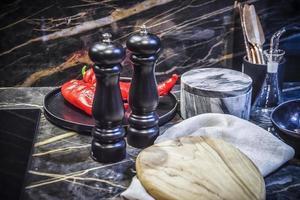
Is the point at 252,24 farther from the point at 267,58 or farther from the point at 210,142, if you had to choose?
the point at 210,142

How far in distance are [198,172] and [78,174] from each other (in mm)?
252

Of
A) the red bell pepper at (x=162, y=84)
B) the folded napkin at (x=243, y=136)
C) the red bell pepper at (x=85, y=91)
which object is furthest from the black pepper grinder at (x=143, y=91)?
the red bell pepper at (x=162, y=84)

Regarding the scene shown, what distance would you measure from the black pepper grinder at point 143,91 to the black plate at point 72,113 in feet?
0.32

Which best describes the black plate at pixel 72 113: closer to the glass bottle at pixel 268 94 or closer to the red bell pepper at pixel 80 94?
the red bell pepper at pixel 80 94

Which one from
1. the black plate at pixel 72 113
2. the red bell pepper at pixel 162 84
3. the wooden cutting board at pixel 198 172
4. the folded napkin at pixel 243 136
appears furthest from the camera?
the red bell pepper at pixel 162 84

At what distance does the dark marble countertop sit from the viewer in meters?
0.80

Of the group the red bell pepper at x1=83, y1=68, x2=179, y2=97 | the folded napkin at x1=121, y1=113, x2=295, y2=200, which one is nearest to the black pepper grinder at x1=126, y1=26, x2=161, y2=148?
the folded napkin at x1=121, y1=113, x2=295, y2=200

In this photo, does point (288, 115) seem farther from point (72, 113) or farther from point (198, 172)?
point (72, 113)

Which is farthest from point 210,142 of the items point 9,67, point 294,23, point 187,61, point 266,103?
point 9,67

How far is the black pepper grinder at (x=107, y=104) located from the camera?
2.66 ft

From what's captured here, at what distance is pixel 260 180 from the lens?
769 millimetres

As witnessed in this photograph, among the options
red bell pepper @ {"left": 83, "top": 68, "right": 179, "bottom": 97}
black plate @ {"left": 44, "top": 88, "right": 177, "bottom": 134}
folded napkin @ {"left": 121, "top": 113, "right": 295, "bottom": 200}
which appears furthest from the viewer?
red bell pepper @ {"left": 83, "top": 68, "right": 179, "bottom": 97}

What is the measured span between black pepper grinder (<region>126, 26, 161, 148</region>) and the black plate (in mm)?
98

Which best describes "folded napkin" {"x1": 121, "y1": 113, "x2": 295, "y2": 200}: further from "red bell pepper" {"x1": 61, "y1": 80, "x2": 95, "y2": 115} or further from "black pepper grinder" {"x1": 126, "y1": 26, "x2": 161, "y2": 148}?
"red bell pepper" {"x1": 61, "y1": 80, "x2": 95, "y2": 115}
